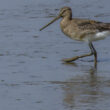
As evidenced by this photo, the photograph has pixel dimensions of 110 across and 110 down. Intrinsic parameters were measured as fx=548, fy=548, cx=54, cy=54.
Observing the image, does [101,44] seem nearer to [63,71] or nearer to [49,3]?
[63,71]

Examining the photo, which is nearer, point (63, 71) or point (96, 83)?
point (96, 83)

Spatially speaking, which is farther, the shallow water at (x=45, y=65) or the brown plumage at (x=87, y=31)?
the brown plumage at (x=87, y=31)

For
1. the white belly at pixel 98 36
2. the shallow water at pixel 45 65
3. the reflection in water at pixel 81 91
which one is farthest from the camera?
the white belly at pixel 98 36

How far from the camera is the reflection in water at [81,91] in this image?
700 cm

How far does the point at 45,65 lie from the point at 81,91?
67.7 inches

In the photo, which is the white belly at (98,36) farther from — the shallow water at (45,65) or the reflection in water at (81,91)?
the reflection in water at (81,91)

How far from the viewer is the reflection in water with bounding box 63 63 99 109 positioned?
700cm

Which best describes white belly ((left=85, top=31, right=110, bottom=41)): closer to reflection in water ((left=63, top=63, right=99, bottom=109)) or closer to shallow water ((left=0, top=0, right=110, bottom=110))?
shallow water ((left=0, top=0, right=110, bottom=110))

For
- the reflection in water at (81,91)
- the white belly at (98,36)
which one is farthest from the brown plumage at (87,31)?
the reflection in water at (81,91)

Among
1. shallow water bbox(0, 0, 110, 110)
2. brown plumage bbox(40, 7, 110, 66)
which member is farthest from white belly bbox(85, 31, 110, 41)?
shallow water bbox(0, 0, 110, 110)

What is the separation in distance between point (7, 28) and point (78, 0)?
339 cm

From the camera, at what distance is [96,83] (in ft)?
26.5

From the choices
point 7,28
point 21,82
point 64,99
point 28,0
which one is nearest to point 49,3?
point 28,0

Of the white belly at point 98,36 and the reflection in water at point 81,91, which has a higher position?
the white belly at point 98,36
